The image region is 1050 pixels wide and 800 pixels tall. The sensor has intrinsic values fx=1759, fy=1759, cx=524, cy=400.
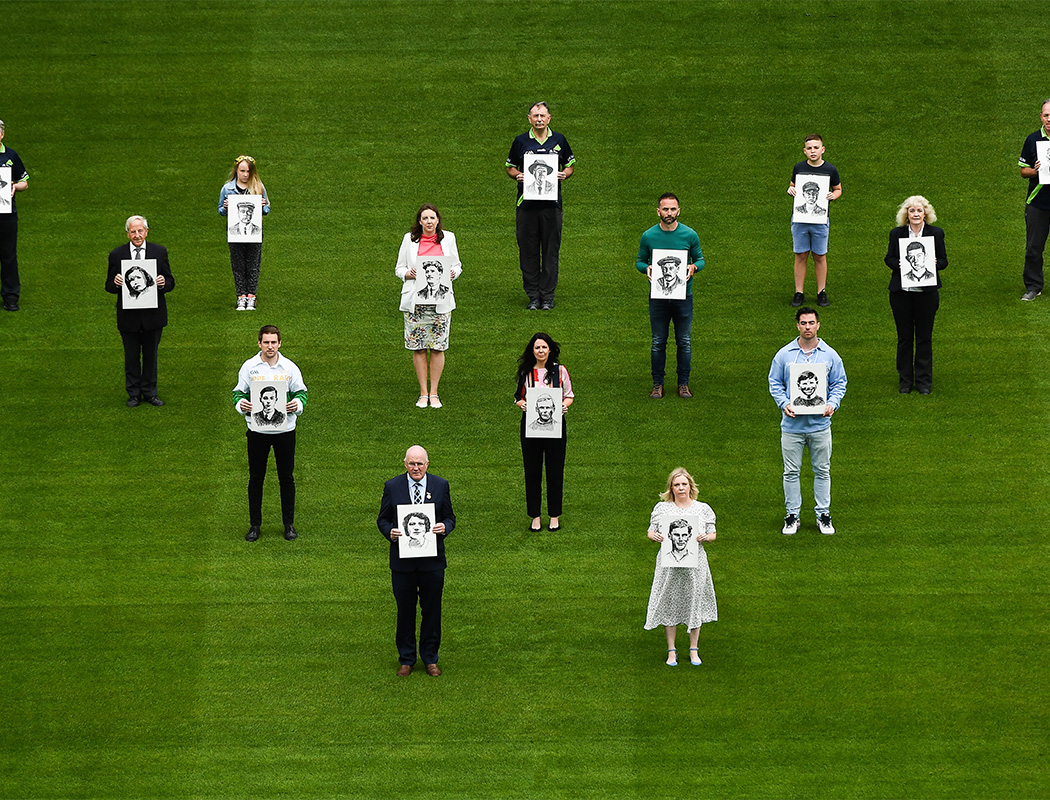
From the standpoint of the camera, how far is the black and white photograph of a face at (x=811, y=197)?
2020cm

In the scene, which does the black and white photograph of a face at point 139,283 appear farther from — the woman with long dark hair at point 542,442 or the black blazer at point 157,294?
the woman with long dark hair at point 542,442

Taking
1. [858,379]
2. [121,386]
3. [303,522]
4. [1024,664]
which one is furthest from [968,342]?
[121,386]

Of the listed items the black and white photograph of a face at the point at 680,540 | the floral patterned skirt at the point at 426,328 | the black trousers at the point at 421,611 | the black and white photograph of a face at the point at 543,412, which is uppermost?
the floral patterned skirt at the point at 426,328

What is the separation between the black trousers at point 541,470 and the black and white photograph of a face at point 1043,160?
716 centimetres

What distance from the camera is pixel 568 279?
21.8m

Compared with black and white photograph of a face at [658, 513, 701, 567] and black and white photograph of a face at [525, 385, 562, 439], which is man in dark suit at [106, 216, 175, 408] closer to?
black and white photograph of a face at [525, 385, 562, 439]

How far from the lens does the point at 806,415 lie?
1645 centimetres

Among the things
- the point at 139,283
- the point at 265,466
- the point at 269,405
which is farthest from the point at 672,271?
the point at 139,283

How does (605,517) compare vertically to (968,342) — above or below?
below

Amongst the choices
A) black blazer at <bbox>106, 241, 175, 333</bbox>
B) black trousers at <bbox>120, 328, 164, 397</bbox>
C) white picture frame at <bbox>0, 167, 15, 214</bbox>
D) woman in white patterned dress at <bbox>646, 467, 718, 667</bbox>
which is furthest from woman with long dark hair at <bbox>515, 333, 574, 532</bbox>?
white picture frame at <bbox>0, 167, 15, 214</bbox>

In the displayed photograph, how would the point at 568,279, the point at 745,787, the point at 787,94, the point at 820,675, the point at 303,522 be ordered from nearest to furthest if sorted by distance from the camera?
the point at 745,787
the point at 820,675
the point at 303,522
the point at 568,279
the point at 787,94

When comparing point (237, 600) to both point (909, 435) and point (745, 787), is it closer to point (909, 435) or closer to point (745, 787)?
point (745, 787)

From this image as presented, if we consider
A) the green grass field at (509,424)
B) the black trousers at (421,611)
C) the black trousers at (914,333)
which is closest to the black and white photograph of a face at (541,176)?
the green grass field at (509,424)

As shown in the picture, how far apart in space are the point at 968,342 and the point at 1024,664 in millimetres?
6000
